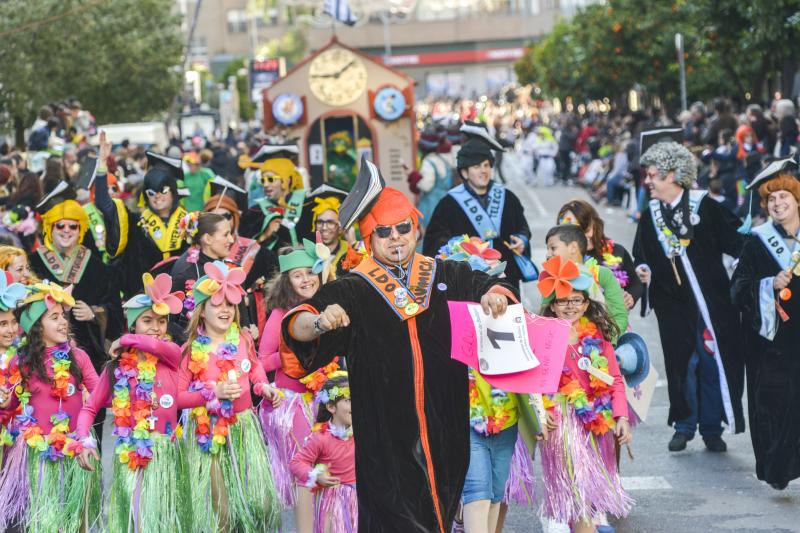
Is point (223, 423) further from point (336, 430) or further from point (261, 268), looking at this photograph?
point (261, 268)

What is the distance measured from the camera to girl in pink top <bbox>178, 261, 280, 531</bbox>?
296 inches

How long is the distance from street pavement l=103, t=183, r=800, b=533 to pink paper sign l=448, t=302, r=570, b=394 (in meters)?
2.80

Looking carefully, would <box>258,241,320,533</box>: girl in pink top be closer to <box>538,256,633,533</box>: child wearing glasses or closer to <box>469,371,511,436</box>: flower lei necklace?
<box>469,371,511,436</box>: flower lei necklace

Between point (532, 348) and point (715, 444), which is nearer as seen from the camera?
point (532, 348)

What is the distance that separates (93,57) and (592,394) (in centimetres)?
2383

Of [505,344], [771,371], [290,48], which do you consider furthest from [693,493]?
[290,48]

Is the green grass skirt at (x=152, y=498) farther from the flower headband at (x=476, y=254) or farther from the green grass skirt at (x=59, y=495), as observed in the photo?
the flower headband at (x=476, y=254)

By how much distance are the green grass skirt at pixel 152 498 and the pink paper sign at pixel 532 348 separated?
7.24 feet

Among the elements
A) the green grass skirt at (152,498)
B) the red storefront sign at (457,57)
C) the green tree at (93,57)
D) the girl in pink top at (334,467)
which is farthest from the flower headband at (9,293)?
the red storefront sign at (457,57)

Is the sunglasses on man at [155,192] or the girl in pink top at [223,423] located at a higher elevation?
the sunglasses on man at [155,192]

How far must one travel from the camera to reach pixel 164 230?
432 inches

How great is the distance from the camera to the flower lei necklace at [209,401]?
7.56m

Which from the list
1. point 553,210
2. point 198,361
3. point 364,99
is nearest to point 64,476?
point 198,361

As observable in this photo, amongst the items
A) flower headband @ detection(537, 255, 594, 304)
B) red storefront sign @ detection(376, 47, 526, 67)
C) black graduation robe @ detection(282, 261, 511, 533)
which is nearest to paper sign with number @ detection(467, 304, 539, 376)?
black graduation robe @ detection(282, 261, 511, 533)
